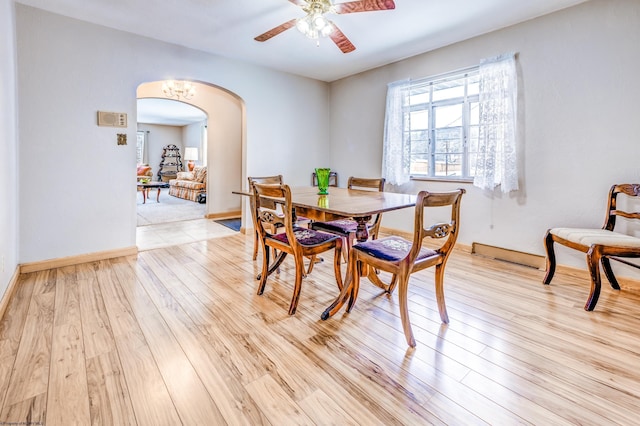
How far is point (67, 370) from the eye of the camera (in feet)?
4.75

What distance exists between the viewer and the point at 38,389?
4.32 ft

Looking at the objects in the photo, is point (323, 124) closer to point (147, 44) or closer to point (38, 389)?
point (147, 44)

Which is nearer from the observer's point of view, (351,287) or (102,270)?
(351,287)

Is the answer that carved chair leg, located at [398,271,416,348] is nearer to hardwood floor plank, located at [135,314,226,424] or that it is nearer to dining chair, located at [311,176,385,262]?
dining chair, located at [311,176,385,262]

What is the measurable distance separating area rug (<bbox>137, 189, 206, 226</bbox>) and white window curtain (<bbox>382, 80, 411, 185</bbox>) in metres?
3.60

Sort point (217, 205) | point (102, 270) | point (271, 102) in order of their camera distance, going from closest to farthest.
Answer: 1. point (102, 270)
2. point (271, 102)
3. point (217, 205)

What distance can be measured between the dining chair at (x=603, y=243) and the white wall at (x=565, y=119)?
180 millimetres

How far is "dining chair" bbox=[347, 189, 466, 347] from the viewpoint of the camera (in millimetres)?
1557

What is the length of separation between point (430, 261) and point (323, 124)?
12.6ft

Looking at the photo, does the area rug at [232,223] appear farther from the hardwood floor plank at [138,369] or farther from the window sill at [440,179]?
the window sill at [440,179]

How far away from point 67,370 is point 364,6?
2.76 m

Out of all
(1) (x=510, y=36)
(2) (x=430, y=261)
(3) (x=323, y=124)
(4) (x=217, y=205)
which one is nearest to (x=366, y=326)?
(2) (x=430, y=261)

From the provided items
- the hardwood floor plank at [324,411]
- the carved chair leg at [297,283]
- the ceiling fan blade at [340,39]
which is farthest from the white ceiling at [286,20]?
the hardwood floor plank at [324,411]

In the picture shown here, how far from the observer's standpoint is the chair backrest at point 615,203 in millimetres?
2350
